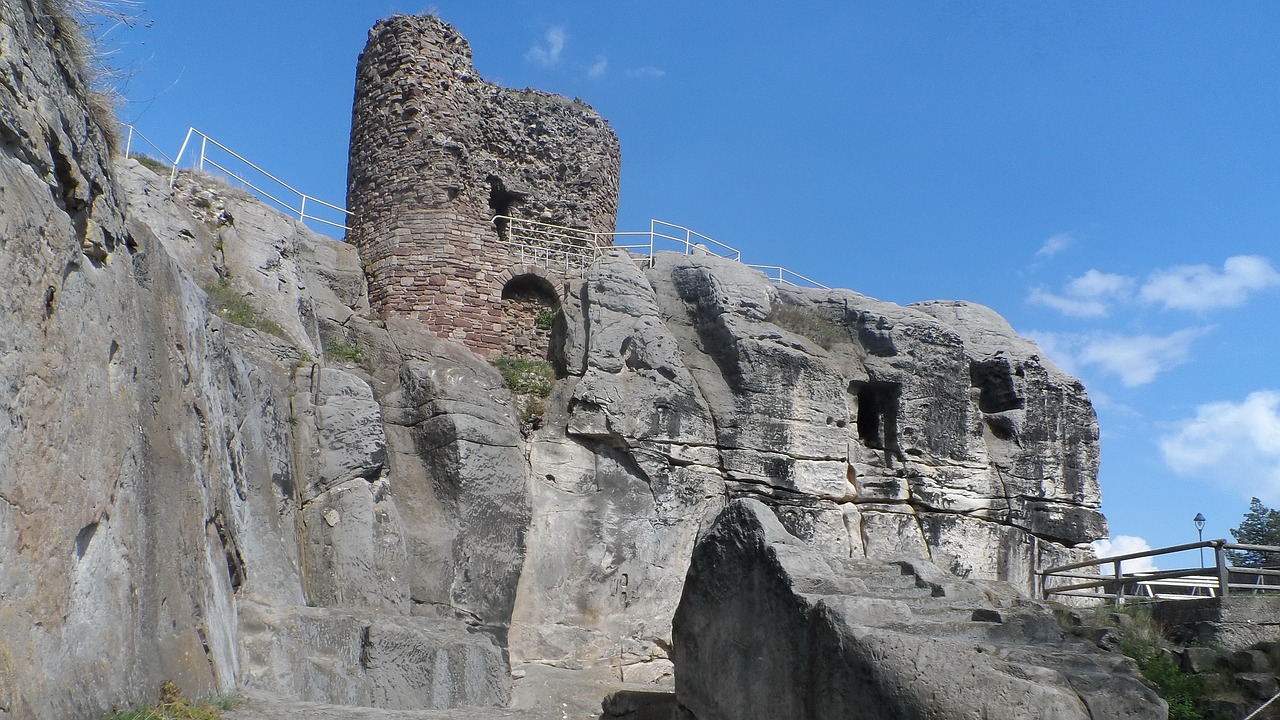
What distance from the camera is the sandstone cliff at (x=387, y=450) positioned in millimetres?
5250

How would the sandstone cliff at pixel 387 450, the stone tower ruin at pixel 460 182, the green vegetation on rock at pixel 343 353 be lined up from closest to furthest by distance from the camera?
the sandstone cliff at pixel 387 450 < the green vegetation on rock at pixel 343 353 < the stone tower ruin at pixel 460 182

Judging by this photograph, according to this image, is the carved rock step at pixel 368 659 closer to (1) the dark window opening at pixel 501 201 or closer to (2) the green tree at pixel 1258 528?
(1) the dark window opening at pixel 501 201

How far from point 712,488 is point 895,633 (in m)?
8.54

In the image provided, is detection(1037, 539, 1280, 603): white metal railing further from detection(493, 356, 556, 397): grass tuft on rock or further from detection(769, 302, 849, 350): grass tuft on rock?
detection(493, 356, 556, 397): grass tuft on rock

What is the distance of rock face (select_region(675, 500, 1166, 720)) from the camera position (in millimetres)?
5781

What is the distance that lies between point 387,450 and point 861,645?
789cm

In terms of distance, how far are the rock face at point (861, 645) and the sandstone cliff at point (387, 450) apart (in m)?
1.22

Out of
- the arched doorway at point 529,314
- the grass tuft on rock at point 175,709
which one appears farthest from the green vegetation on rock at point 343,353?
the grass tuft on rock at point 175,709

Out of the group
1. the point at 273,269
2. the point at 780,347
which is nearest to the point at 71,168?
the point at 273,269

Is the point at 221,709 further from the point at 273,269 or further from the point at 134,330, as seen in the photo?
the point at 273,269

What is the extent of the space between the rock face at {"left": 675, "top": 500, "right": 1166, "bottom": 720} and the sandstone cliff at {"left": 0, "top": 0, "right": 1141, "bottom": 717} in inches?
47.9

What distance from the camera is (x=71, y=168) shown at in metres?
5.78

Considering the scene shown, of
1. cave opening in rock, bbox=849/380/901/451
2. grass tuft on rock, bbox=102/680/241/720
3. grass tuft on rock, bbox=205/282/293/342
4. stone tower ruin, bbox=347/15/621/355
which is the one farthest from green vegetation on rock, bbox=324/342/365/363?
grass tuft on rock, bbox=102/680/241/720

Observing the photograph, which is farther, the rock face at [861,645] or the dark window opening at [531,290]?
the dark window opening at [531,290]
